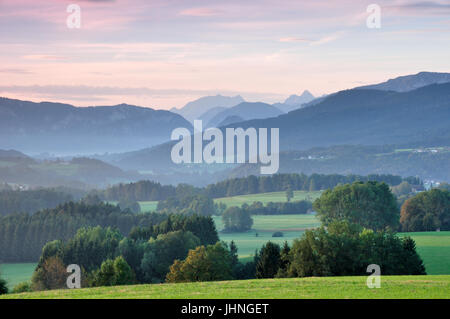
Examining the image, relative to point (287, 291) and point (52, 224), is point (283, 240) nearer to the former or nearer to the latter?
point (52, 224)

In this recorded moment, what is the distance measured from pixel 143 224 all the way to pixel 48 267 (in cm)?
6632

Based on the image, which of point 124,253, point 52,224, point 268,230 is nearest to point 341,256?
point 124,253

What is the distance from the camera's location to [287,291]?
3050 cm

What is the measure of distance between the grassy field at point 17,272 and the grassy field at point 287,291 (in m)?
69.7

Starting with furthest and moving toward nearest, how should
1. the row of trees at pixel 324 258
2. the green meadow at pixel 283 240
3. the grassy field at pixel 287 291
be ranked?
the green meadow at pixel 283 240, the row of trees at pixel 324 258, the grassy field at pixel 287 291

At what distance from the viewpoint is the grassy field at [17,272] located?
102 meters

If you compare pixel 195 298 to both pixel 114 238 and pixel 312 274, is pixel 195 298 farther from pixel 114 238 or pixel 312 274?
pixel 114 238

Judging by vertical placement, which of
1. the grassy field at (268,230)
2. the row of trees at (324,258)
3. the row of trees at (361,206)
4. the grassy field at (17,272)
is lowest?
the grassy field at (17,272)

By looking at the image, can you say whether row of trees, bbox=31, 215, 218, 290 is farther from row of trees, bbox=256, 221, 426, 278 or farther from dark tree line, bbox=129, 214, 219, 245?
row of trees, bbox=256, 221, 426, 278

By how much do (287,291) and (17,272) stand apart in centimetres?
9733

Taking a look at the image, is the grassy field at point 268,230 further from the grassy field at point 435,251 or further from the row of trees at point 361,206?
the grassy field at point 435,251

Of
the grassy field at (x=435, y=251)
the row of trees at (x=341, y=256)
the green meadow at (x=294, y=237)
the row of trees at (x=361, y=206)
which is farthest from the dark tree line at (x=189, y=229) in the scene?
the row of trees at (x=341, y=256)

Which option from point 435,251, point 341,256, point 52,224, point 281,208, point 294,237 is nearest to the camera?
point 341,256
